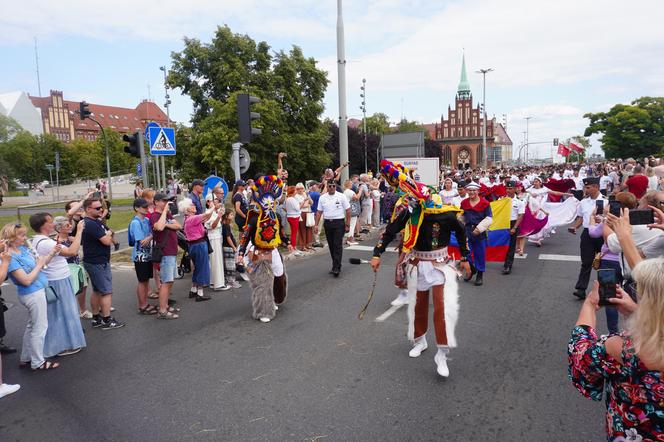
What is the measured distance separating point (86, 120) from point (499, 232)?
127 meters

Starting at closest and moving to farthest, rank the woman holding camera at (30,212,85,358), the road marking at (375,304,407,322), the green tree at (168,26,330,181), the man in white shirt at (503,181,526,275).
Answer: the woman holding camera at (30,212,85,358), the road marking at (375,304,407,322), the man in white shirt at (503,181,526,275), the green tree at (168,26,330,181)

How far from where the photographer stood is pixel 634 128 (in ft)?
160

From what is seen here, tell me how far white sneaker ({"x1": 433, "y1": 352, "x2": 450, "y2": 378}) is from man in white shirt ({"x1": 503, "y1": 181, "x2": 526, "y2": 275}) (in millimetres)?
4894

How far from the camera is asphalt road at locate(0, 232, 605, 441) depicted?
3672mm

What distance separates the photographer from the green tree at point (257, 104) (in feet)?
85.9

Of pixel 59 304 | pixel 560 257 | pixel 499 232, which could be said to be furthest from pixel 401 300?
pixel 560 257

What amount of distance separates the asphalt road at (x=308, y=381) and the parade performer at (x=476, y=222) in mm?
1080

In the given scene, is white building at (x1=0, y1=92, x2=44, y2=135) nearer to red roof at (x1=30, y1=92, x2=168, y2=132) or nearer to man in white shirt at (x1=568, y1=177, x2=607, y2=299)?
red roof at (x1=30, y1=92, x2=168, y2=132)

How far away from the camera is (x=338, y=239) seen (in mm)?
9477

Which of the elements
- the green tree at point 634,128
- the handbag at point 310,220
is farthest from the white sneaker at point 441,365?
the green tree at point 634,128

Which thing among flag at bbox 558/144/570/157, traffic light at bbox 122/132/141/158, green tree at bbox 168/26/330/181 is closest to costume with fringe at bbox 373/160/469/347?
traffic light at bbox 122/132/141/158

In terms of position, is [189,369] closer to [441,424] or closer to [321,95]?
[441,424]

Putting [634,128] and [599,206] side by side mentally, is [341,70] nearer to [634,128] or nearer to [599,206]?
[599,206]

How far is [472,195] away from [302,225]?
17.6ft
